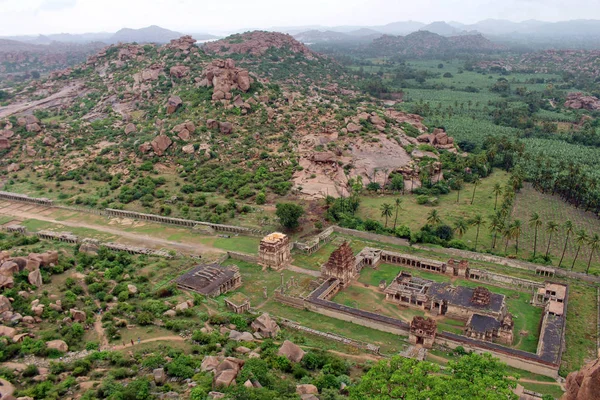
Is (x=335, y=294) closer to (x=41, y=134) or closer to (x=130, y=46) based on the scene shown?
(x=41, y=134)

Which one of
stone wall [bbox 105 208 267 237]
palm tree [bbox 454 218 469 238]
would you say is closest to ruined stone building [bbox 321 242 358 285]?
stone wall [bbox 105 208 267 237]

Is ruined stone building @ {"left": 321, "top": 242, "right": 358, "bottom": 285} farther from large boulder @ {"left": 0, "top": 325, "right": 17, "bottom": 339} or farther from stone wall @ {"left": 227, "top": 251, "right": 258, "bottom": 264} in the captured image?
large boulder @ {"left": 0, "top": 325, "right": 17, "bottom": 339}

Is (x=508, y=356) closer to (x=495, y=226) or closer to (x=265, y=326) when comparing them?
(x=265, y=326)

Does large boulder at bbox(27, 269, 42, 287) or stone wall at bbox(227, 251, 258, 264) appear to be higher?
large boulder at bbox(27, 269, 42, 287)

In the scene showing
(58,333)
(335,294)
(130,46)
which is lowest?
(335,294)

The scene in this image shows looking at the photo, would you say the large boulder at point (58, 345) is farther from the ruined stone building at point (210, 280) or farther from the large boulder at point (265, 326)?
the ruined stone building at point (210, 280)

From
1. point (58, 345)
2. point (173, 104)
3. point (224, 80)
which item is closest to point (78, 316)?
point (58, 345)

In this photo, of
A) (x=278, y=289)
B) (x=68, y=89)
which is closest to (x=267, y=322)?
(x=278, y=289)
